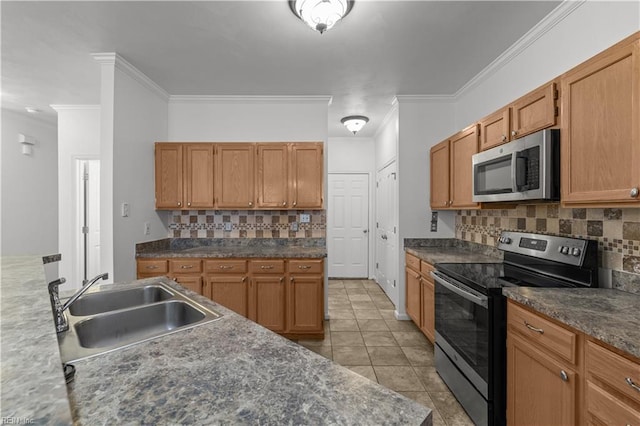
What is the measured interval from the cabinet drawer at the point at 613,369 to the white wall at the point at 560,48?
1.70 metres

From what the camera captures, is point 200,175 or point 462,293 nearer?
point 462,293

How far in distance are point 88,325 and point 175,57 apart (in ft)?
8.01

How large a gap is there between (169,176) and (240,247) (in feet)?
3.78

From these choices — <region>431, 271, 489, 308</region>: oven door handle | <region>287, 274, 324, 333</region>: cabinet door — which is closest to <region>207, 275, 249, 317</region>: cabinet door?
<region>287, 274, 324, 333</region>: cabinet door

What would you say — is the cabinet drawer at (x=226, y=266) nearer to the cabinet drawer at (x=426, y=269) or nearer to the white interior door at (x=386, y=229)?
the cabinet drawer at (x=426, y=269)

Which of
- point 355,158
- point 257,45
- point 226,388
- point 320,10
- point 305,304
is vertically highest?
point 257,45

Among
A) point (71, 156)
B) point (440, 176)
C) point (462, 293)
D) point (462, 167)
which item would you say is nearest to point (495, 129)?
point (462, 167)

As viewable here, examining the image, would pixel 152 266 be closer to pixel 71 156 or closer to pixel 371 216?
pixel 71 156

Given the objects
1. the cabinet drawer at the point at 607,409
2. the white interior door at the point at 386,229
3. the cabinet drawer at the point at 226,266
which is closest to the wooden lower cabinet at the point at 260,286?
the cabinet drawer at the point at 226,266

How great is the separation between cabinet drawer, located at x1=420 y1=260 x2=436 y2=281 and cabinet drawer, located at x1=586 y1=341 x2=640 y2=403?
152cm

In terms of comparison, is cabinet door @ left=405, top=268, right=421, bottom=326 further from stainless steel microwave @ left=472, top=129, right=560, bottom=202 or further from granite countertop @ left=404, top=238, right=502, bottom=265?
stainless steel microwave @ left=472, top=129, right=560, bottom=202

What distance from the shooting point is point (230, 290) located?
3047 mm

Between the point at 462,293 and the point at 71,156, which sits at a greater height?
the point at 71,156

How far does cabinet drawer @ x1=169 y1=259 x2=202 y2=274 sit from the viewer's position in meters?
3.03
